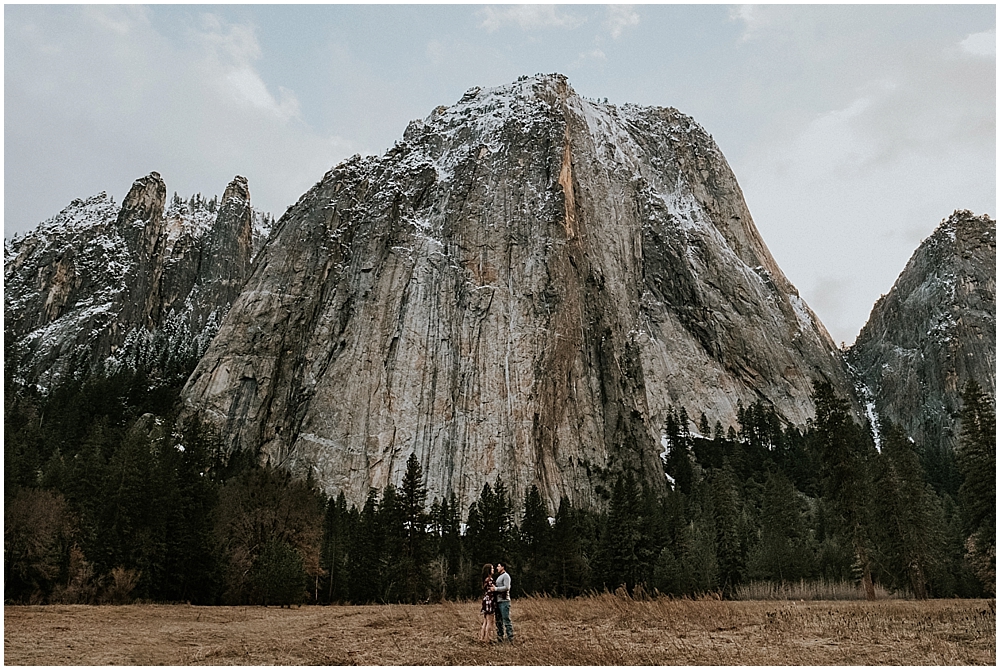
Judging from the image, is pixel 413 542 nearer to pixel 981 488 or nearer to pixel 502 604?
pixel 981 488

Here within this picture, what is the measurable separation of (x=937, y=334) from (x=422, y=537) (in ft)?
352

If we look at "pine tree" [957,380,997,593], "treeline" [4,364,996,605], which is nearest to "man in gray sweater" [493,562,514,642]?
"treeline" [4,364,996,605]

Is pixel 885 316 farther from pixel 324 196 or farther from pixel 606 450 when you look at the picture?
pixel 324 196

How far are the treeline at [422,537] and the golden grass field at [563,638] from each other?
1048 cm

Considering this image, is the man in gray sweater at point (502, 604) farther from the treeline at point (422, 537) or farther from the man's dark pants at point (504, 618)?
the treeline at point (422, 537)

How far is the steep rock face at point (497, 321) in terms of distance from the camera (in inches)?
3282

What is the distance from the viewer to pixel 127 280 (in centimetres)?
12512

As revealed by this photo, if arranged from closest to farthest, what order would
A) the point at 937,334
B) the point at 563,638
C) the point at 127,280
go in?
the point at 563,638
the point at 937,334
the point at 127,280

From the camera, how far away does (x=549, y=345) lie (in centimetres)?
8750

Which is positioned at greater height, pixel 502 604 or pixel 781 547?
pixel 781 547

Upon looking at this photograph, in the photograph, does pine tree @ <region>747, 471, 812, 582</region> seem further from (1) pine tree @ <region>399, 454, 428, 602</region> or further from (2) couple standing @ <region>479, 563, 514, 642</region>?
(2) couple standing @ <region>479, 563, 514, 642</region>

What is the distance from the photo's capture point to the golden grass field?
1208 centimetres

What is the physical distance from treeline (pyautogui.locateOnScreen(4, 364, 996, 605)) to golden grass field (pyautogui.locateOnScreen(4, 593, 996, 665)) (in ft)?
34.4

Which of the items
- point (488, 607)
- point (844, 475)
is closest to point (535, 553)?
point (844, 475)
